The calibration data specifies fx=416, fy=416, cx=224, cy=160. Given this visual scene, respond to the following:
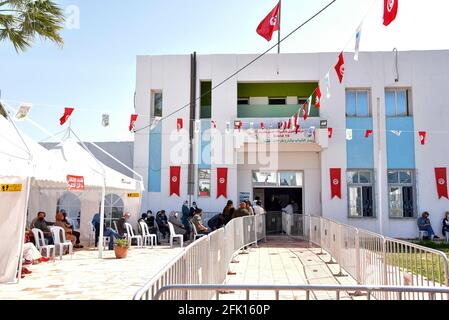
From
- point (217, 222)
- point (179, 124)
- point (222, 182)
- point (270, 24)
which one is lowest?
point (217, 222)

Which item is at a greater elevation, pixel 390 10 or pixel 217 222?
pixel 390 10

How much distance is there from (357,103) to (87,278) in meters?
16.3

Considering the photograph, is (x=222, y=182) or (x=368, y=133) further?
(x=222, y=182)

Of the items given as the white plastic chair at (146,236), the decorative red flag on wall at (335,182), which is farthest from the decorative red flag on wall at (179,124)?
the decorative red flag on wall at (335,182)

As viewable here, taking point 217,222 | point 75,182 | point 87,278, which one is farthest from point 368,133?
point 87,278

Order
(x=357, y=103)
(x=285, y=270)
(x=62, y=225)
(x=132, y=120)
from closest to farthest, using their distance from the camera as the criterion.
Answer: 1. (x=285, y=270)
2. (x=62, y=225)
3. (x=132, y=120)
4. (x=357, y=103)

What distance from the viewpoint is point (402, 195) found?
20156mm

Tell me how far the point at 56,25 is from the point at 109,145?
1146 centimetres

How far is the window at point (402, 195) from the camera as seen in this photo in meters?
20.1

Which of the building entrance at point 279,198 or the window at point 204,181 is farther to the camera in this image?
the building entrance at point 279,198

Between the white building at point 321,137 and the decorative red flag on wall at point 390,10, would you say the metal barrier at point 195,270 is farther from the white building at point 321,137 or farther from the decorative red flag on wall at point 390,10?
the white building at point 321,137

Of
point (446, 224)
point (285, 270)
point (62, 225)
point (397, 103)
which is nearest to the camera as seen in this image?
point (285, 270)

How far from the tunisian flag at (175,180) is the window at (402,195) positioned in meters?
10.3

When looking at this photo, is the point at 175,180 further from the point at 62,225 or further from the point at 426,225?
the point at 426,225
